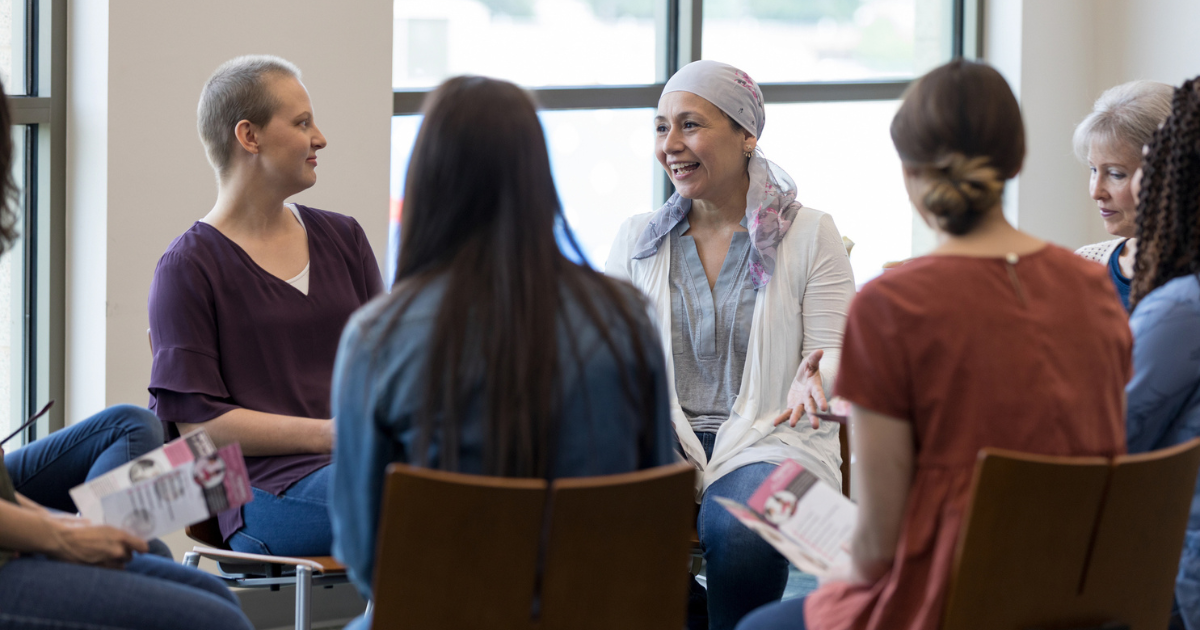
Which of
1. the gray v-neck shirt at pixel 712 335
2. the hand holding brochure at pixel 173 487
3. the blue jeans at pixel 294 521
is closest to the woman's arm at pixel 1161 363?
the gray v-neck shirt at pixel 712 335

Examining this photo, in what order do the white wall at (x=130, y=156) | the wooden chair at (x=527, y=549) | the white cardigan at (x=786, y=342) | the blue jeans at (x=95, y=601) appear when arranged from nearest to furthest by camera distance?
the wooden chair at (x=527, y=549), the blue jeans at (x=95, y=601), the white cardigan at (x=786, y=342), the white wall at (x=130, y=156)

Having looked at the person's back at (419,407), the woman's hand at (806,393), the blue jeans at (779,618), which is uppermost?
the person's back at (419,407)

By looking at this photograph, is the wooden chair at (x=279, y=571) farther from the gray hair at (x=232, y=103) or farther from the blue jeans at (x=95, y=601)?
the gray hair at (x=232, y=103)

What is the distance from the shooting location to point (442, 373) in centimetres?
120

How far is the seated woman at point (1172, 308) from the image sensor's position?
5.11 ft

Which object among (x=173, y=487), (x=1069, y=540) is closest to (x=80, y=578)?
(x=173, y=487)

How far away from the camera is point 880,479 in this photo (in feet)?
4.25

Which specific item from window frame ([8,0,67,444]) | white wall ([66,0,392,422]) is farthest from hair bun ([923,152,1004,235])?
window frame ([8,0,67,444])

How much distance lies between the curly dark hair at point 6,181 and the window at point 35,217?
1360 mm

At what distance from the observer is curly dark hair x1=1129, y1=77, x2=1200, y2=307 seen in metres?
1.65

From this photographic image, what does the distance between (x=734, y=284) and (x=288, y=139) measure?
1057 mm

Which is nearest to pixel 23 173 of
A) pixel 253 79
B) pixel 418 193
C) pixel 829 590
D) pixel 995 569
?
pixel 253 79

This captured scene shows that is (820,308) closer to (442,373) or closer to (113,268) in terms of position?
(442,373)

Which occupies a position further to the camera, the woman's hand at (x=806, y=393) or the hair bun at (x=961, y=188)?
the woman's hand at (x=806, y=393)
